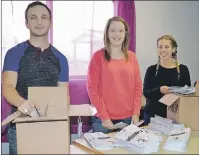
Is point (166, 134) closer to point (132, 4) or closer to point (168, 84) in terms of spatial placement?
point (168, 84)

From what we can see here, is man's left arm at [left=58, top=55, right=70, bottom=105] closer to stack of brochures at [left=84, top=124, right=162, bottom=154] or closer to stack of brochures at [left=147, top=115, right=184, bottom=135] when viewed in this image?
stack of brochures at [left=84, top=124, right=162, bottom=154]

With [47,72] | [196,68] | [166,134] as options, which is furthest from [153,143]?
[196,68]

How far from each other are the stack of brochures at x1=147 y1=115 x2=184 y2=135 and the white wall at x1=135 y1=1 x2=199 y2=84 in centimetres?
129

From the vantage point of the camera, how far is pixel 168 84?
192 centimetres

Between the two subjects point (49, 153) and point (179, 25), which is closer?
point (49, 153)

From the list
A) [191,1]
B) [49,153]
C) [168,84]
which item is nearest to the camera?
[49,153]

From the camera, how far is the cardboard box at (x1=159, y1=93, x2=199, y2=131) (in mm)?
1595

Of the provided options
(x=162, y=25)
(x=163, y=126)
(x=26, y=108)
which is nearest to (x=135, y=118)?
(x=163, y=126)

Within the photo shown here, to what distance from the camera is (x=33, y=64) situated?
5.13 feet

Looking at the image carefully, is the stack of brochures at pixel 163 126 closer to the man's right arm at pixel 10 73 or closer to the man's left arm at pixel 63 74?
the man's left arm at pixel 63 74

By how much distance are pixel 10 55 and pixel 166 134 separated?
1059mm

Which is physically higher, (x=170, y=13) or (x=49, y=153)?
(x=170, y=13)

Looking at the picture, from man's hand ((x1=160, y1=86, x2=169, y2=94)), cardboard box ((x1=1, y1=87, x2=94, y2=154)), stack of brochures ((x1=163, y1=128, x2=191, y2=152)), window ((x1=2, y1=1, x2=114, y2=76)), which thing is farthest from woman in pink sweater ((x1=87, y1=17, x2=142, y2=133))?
window ((x1=2, y1=1, x2=114, y2=76))

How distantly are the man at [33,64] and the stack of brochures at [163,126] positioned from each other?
2.08 ft
